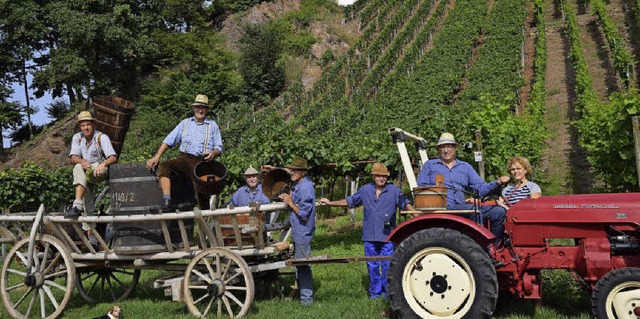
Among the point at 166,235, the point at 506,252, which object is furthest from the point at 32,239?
the point at 506,252

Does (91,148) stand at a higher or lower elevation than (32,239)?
higher

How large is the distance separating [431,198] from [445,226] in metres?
0.28

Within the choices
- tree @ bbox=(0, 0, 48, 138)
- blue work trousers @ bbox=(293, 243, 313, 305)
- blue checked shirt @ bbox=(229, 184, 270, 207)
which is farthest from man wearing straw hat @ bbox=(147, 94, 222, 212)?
tree @ bbox=(0, 0, 48, 138)

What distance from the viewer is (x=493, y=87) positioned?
26172 millimetres

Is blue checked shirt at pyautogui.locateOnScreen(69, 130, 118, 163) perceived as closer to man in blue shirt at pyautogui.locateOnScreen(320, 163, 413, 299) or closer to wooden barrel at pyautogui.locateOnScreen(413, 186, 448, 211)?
man in blue shirt at pyautogui.locateOnScreen(320, 163, 413, 299)

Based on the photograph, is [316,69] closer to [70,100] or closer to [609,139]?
[70,100]

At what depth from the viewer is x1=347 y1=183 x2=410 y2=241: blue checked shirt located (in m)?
6.11

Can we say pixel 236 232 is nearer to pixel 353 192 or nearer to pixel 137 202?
pixel 137 202

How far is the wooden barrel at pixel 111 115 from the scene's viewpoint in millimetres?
6184

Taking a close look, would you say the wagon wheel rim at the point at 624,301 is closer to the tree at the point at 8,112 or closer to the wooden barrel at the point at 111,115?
the wooden barrel at the point at 111,115

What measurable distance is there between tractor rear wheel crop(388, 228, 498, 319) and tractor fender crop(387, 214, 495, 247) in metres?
0.11

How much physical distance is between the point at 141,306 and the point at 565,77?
26.0 m

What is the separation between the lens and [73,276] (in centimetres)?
562

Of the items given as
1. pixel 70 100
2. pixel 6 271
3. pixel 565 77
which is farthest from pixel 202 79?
pixel 6 271
